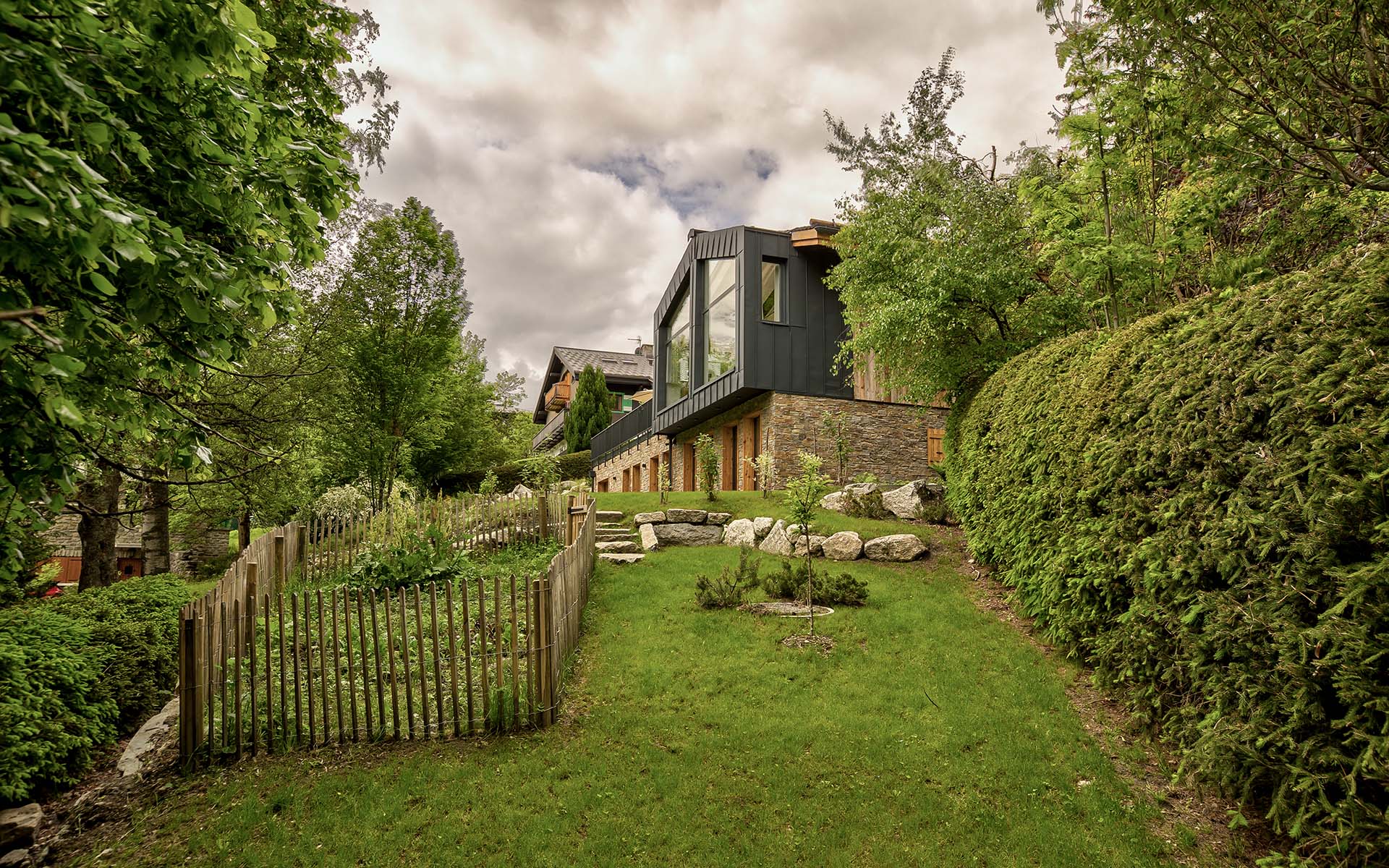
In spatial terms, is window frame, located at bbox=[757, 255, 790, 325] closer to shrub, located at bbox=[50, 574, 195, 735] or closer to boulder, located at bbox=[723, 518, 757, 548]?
boulder, located at bbox=[723, 518, 757, 548]

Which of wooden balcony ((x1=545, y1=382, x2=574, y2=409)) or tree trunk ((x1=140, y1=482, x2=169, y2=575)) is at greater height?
wooden balcony ((x1=545, y1=382, x2=574, y2=409))

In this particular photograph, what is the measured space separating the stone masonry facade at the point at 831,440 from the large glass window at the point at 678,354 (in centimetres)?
223

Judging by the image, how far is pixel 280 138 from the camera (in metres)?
3.39

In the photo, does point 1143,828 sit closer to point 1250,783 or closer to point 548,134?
point 1250,783

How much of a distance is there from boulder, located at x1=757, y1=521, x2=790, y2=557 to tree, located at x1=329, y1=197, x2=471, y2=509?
8.63 meters

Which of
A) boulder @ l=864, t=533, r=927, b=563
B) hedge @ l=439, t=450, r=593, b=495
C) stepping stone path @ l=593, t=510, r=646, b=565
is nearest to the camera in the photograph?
boulder @ l=864, t=533, r=927, b=563

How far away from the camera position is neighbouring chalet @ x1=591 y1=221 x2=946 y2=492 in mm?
17031

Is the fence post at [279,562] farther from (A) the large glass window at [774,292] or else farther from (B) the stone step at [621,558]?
(A) the large glass window at [774,292]

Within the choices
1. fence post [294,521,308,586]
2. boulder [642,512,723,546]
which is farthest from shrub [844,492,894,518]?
fence post [294,521,308,586]

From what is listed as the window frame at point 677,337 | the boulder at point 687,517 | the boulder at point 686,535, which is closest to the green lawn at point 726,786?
the boulder at point 686,535

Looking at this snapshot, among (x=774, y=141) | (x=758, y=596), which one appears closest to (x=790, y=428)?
(x=774, y=141)

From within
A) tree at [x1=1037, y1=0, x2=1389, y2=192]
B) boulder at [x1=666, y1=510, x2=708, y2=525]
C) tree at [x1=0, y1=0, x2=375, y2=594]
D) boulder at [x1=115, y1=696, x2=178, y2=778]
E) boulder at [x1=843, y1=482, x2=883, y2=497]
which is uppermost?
tree at [x1=1037, y1=0, x2=1389, y2=192]

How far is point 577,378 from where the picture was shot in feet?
125

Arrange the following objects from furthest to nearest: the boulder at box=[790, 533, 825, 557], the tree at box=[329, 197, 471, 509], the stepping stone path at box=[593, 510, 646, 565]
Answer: the tree at box=[329, 197, 471, 509], the stepping stone path at box=[593, 510, 646, 565], the boulder at box=[790, 533, 825, 557]
